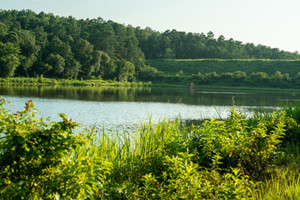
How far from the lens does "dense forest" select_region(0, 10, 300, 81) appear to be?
74125mm

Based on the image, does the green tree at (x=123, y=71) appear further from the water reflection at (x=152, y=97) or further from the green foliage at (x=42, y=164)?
the green foliage at (x=42, y=164)

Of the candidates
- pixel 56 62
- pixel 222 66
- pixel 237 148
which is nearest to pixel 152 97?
pixel 56 62

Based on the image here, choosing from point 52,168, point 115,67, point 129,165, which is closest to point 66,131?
point 52,168

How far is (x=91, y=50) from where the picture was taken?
87438mm

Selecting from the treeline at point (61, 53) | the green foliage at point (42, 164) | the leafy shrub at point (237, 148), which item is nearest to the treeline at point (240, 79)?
the treeline at point (61, 53)

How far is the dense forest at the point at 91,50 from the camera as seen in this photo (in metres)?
74.1

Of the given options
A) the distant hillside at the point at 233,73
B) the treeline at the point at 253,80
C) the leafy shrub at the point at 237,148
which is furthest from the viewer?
the distant hillside at the point at 233,73

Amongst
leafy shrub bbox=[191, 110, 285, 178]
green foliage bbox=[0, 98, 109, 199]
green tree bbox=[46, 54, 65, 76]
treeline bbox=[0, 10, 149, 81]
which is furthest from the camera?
green tree bbox=[46, 54, 65, 76]

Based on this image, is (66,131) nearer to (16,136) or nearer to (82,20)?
(16,136)

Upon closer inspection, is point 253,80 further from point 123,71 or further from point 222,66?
point 123,71

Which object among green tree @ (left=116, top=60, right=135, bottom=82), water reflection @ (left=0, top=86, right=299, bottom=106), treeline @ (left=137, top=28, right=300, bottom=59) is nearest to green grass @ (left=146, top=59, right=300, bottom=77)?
treeline @ (left=137, top=28, right=300, bottom=59)

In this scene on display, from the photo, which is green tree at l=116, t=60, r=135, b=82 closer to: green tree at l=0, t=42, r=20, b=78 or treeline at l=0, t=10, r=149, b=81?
treeline at l=0, t=10, r=149, b=81

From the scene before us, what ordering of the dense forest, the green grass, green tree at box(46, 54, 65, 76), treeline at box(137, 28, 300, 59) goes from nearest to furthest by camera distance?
the dense forest < green tree at box(46, 54, 65, 76) < the green grass < treeline at box(137, 28, 300, 59)

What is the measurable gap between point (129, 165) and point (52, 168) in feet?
8.27
